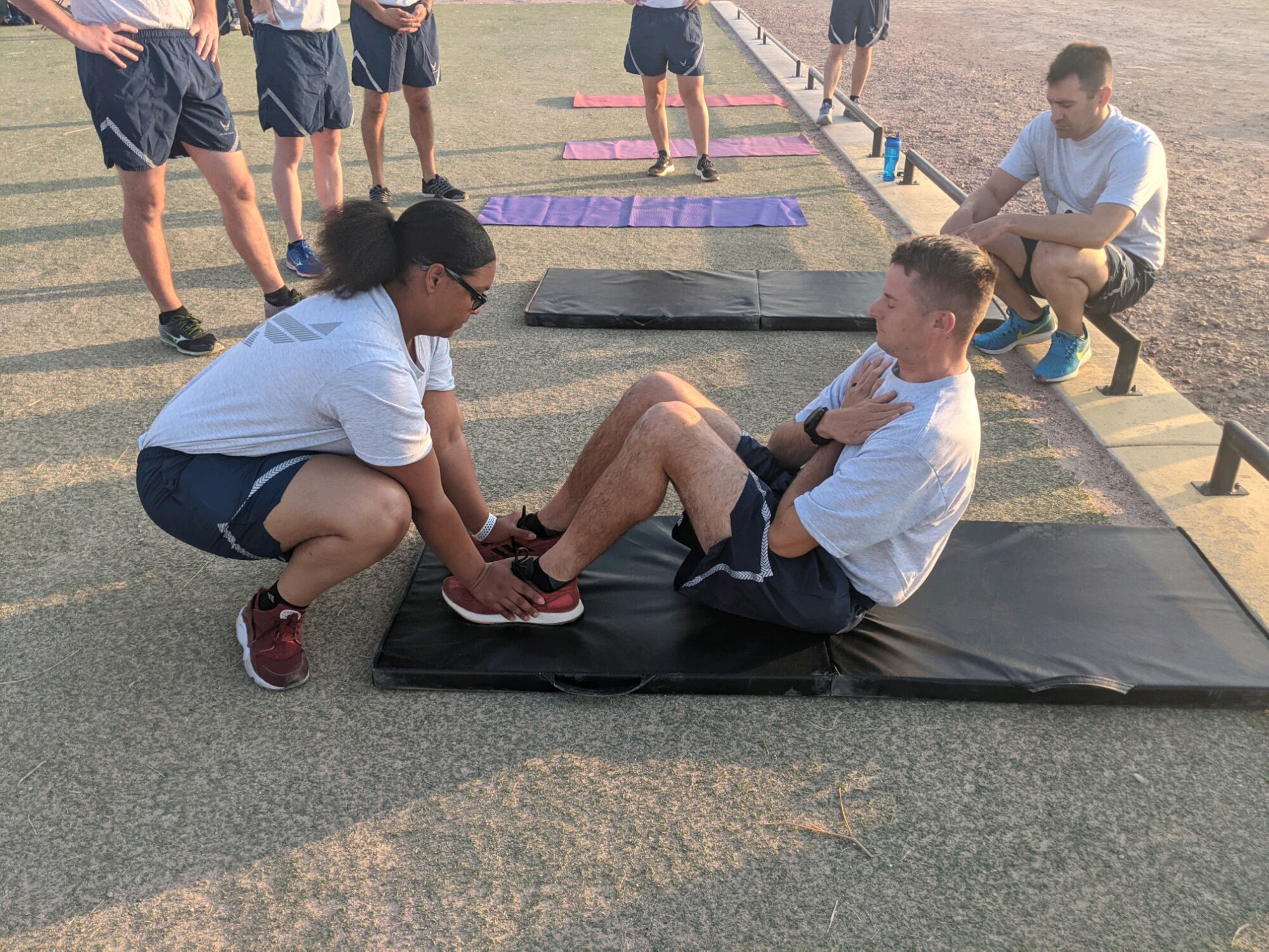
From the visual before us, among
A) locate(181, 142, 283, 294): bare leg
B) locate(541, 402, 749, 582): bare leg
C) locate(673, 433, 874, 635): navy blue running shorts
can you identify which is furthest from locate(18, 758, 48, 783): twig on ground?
locate(181, 142, 283, 294): bare leg

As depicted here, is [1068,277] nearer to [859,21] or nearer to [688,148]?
[688,148]

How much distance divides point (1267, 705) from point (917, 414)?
1.07 metres

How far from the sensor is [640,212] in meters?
5.86

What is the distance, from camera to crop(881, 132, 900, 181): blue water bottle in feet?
20.6

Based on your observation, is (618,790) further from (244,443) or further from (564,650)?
(244,443)

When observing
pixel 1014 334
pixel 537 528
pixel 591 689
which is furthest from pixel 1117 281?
pixel 591 689

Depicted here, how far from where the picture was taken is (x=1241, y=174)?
22.3ft

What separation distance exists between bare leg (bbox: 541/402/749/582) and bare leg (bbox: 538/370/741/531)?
0.56ft

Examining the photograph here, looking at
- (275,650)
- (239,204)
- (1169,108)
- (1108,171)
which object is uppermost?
(1108,171)

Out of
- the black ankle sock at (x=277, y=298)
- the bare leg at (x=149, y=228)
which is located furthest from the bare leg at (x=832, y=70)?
the bare leg at (x=149, y=228)

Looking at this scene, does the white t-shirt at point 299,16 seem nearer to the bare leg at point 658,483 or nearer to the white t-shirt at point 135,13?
the white t-shirt at point 135,13

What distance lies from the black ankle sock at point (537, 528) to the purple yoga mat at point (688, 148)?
16.1 ft

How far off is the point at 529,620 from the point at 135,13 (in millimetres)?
2887

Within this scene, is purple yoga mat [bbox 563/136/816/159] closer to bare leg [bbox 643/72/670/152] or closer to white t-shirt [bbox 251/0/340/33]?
bare leg [bbox 643/72/670/152]
